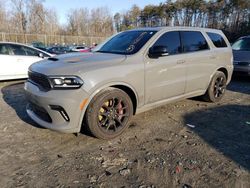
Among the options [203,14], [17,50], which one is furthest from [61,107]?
[203,14]

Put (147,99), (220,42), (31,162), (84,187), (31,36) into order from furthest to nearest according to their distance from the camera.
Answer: (31,36)
(220,42)
(147,99)
(31,162)
(84,187)

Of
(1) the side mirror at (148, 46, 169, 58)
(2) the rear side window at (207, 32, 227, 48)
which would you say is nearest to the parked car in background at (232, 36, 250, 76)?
(2) the rear side window at (207, 32, 227, 48)

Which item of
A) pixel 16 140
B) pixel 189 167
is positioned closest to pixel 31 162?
pixel 16 140

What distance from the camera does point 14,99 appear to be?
6.02 meters

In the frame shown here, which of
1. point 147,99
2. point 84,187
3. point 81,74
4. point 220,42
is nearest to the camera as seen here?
point 84,187

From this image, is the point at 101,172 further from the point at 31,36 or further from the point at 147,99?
the point at 31,36

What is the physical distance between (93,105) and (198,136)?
5.89 ft

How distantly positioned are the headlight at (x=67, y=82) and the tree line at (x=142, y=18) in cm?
3934

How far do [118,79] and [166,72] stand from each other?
111cm

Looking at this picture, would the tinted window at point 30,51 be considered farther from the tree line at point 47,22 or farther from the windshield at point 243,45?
the tree line at point 47,22

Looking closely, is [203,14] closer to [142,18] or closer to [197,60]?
[142,18]

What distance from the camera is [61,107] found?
333 cm

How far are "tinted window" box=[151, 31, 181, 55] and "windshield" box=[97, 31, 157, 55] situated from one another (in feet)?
0.68

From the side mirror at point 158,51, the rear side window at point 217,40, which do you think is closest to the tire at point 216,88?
the rear side window at point 217,40
